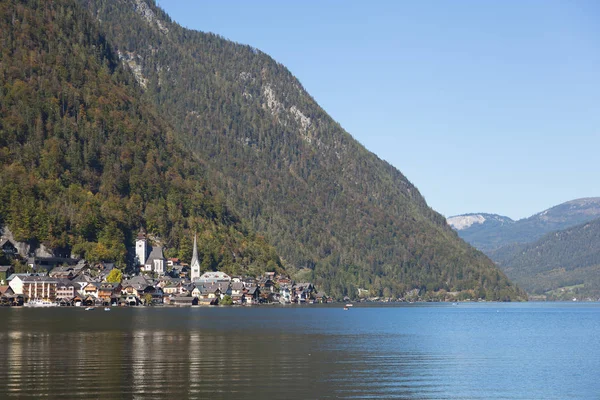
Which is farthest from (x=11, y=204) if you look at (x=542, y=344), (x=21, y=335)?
(x=542, y=344)

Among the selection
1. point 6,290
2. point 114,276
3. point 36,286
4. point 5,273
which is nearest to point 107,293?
point 114,276

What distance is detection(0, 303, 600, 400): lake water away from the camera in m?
51.0

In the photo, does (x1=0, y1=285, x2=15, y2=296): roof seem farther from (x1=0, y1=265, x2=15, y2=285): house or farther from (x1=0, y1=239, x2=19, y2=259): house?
(x1=0, y1=239, x2=19, y2=259): house

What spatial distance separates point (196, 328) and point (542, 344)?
126 ft

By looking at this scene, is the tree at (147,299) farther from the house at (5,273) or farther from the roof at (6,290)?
the roof at (6,290)

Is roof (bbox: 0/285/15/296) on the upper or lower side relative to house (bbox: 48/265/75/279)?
lower

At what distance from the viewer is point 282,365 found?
205 ft

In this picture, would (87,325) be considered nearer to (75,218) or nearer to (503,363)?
(503,363)

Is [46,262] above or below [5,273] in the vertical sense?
above

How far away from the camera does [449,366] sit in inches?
2596

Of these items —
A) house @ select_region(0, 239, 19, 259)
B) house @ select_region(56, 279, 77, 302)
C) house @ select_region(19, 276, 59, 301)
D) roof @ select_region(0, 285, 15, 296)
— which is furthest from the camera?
house @ select_region(56, 279, 77, 302)

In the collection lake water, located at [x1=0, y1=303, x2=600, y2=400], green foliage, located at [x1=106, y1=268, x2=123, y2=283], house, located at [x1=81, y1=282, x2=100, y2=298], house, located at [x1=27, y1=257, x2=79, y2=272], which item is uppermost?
house, located at [x1=27, y1=257, x2=79, y2=272]

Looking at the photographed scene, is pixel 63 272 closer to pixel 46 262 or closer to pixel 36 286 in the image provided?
pixel 46 262

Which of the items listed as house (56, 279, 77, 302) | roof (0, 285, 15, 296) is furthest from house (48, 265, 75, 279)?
roof (0, 285, 15, 296)
